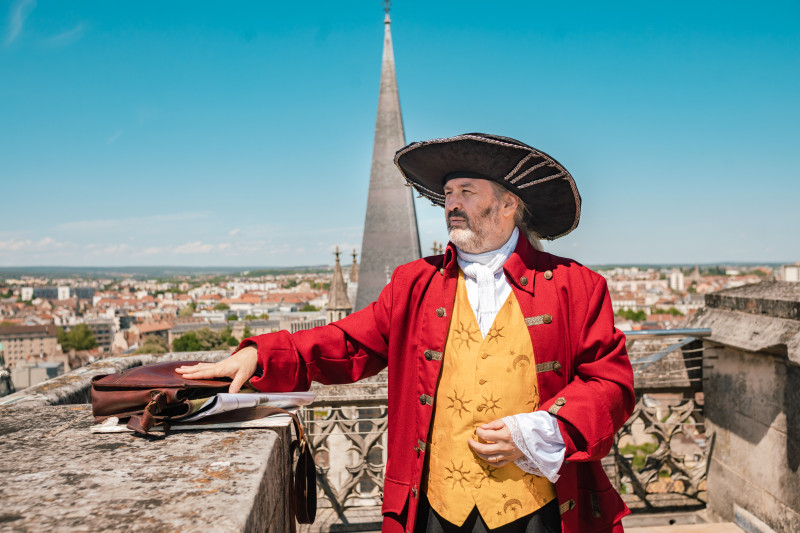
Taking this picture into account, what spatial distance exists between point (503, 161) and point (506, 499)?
3.53 feet

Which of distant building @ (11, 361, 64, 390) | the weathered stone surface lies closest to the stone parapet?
the weathered stone surface

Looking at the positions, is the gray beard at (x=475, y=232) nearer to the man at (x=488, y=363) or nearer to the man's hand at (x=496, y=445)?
the man at (x=488, y=363)

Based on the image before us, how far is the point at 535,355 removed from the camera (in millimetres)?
1920

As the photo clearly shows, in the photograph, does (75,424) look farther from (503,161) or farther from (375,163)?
(375,163)

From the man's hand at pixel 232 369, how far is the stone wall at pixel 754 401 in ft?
8.00

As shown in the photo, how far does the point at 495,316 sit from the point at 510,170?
1.62ft

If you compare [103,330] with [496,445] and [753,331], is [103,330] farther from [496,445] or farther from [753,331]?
[496,445]

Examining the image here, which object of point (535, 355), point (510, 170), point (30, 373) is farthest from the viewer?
point (30, 373)

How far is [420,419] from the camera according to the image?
1975 millimetres

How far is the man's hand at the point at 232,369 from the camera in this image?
191 centimetres

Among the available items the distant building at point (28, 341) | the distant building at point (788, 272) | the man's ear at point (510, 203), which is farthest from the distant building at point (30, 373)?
the distant building at point (28, 341)

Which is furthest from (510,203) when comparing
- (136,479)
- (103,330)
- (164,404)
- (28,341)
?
(103,330)

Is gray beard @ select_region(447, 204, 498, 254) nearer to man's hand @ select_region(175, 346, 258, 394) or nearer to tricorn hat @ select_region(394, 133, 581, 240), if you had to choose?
tricorn hat @ select_region(394, 133, 581, 240)

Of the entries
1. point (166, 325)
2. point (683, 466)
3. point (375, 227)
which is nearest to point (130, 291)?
point (166, 325)
